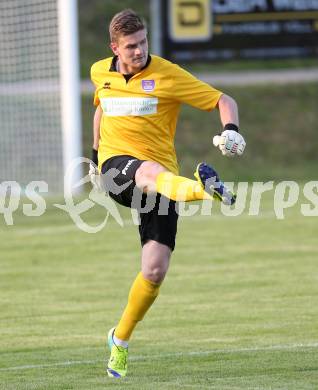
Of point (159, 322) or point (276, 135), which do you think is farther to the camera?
point (276, 135)

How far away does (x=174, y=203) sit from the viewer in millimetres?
7871

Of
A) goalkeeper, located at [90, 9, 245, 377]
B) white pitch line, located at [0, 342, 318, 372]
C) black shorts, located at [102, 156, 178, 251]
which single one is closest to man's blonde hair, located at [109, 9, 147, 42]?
goalkeeper, located at [90, 9, 245, 377]

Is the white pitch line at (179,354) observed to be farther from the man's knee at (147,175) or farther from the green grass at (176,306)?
the man's knee at (147,175)

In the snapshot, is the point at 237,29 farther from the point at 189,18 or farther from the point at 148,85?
the point at 148,85

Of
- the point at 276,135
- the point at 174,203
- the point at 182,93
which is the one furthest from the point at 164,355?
the point at 276,135

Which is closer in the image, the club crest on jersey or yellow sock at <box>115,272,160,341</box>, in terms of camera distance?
yellow sock at <box>115,272,160,341</box>

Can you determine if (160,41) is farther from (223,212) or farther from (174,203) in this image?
(174,203)

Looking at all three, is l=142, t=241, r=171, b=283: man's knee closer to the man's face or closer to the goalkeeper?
the goalkeeper

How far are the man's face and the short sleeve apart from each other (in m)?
0.26

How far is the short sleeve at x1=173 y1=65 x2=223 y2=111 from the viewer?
796cm

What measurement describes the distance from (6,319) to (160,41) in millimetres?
15447

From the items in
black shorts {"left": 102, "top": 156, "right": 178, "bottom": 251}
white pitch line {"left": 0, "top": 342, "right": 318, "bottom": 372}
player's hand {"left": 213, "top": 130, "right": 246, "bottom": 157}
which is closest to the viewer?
player's hand {"left": 213, "top": 130, "right": 246, "bottom": 157}

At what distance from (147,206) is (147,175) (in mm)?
232

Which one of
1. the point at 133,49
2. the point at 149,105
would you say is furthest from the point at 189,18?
the point at 133,49
